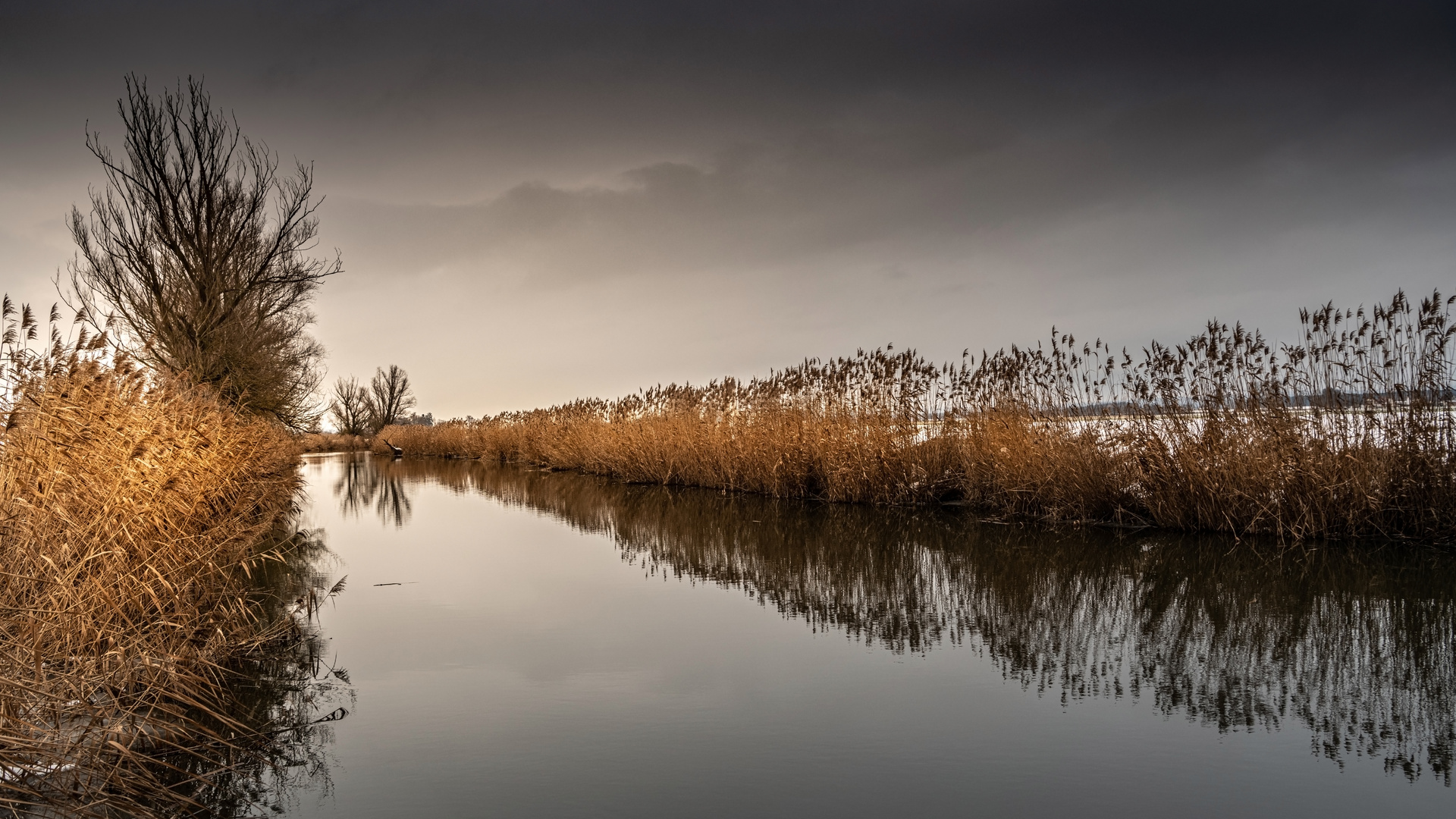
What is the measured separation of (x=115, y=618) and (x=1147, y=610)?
5.36 meters

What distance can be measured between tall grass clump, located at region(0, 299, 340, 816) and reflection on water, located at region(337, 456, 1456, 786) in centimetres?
290

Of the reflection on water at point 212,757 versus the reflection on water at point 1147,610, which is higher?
the reflection on water at point 1147,610

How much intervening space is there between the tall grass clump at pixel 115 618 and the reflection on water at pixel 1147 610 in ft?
9.50

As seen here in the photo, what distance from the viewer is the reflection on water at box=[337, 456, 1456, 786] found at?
3.10 m

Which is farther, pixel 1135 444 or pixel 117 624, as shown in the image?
pixel 1135 444

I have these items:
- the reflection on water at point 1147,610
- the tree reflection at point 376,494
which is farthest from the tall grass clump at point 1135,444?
the tree reflection at point 376,494

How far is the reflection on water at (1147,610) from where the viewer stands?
3.10m

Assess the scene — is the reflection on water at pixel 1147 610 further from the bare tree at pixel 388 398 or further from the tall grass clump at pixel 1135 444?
the bare tree at pixel 388 398

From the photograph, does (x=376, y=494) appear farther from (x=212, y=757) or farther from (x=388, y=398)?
(x=388, y=398)

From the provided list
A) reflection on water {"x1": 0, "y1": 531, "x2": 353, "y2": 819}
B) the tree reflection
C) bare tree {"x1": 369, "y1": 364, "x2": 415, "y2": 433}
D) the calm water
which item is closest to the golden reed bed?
reflection on water {"x1": 0, "y1": 531, "x2": 353, "y2": 819}

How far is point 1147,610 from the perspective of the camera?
4547 mm

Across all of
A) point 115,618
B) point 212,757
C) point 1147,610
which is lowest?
point 212,757

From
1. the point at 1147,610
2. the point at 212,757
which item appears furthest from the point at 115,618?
the point at 1147,610

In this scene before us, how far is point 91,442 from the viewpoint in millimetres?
4266
